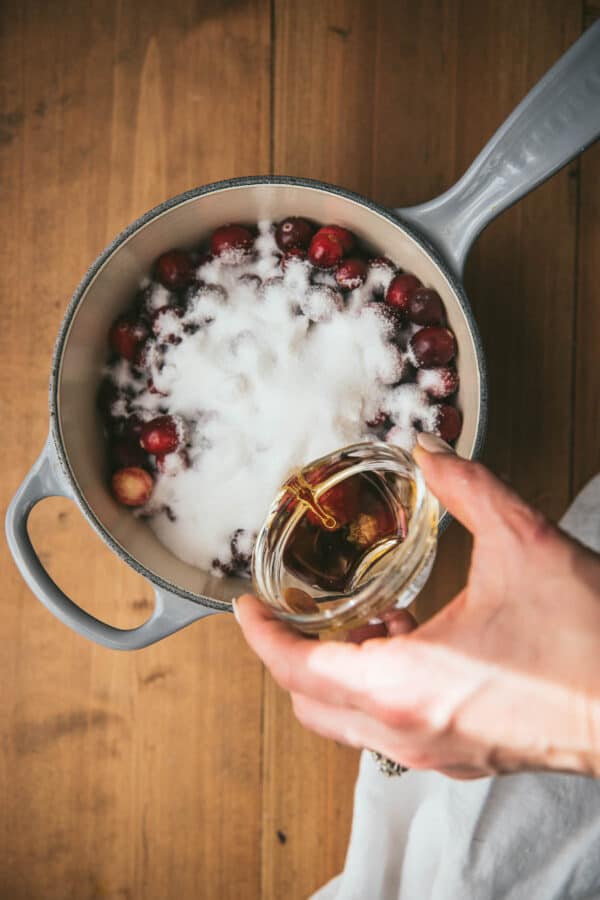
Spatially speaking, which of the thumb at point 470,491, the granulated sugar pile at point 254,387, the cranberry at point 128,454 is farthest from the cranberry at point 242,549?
the thumb at point 470,491

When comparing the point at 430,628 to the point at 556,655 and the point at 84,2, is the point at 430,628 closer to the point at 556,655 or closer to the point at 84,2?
the point at 556,655

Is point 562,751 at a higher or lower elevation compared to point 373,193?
lower

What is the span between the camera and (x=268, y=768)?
Answer: 0.74 metres

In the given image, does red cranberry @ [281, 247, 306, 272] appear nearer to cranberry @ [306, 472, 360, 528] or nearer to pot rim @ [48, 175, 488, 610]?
pot rim @ [48, 175, 488, 610]

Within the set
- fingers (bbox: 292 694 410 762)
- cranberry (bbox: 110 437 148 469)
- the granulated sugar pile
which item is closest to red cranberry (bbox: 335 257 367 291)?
the granulated sugar pile

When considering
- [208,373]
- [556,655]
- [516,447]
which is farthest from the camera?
[516,447]

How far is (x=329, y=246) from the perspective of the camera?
62 centimetres

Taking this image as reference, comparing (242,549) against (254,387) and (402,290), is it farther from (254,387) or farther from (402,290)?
(402,290)

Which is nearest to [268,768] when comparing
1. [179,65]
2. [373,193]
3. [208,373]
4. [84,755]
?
[84,755]

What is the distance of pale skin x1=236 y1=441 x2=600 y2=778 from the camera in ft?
1.27

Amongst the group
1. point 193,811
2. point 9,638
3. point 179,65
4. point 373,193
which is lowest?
point 193,811

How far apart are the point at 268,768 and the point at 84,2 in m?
0.77

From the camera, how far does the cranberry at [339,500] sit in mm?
560

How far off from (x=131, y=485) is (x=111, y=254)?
0.62 feet
